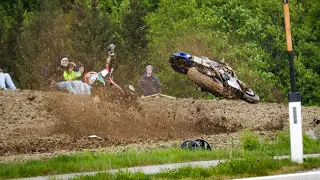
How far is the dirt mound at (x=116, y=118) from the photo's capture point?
22.8 meters

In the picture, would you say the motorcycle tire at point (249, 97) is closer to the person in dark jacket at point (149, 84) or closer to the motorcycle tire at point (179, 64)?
the motorcycle tire at point (179, 64)

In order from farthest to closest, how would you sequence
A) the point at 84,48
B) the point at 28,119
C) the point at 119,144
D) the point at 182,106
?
1. the point at 84,48
2. the point at 182,106
3. the point at 28,119
4. the point at 119,144

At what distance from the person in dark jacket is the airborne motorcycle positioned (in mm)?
838

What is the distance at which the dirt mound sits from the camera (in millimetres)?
22781

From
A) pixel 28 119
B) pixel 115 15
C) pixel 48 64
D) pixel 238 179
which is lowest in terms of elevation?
pixel 238 179

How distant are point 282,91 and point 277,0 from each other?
605 centimetres

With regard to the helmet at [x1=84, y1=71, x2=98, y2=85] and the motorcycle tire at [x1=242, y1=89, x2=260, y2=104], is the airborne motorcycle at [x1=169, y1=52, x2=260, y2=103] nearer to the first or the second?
the motorcycle tire at [x1=242, y1=89, x2=260, y2=104]

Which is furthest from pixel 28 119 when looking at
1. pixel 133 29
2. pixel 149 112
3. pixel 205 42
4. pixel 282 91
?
pixel 282 91

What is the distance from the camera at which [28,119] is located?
79.5 ft

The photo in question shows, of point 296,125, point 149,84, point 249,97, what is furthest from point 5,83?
point 296,125

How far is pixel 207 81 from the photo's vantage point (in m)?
30.4

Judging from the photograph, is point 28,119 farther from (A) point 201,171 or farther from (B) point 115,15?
(B) point 115,15

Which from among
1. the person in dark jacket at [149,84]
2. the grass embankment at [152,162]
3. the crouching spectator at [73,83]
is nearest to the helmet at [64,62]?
the crouching spectator at [73,83]

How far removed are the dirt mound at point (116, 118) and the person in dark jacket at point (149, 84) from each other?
1213 millimetres
